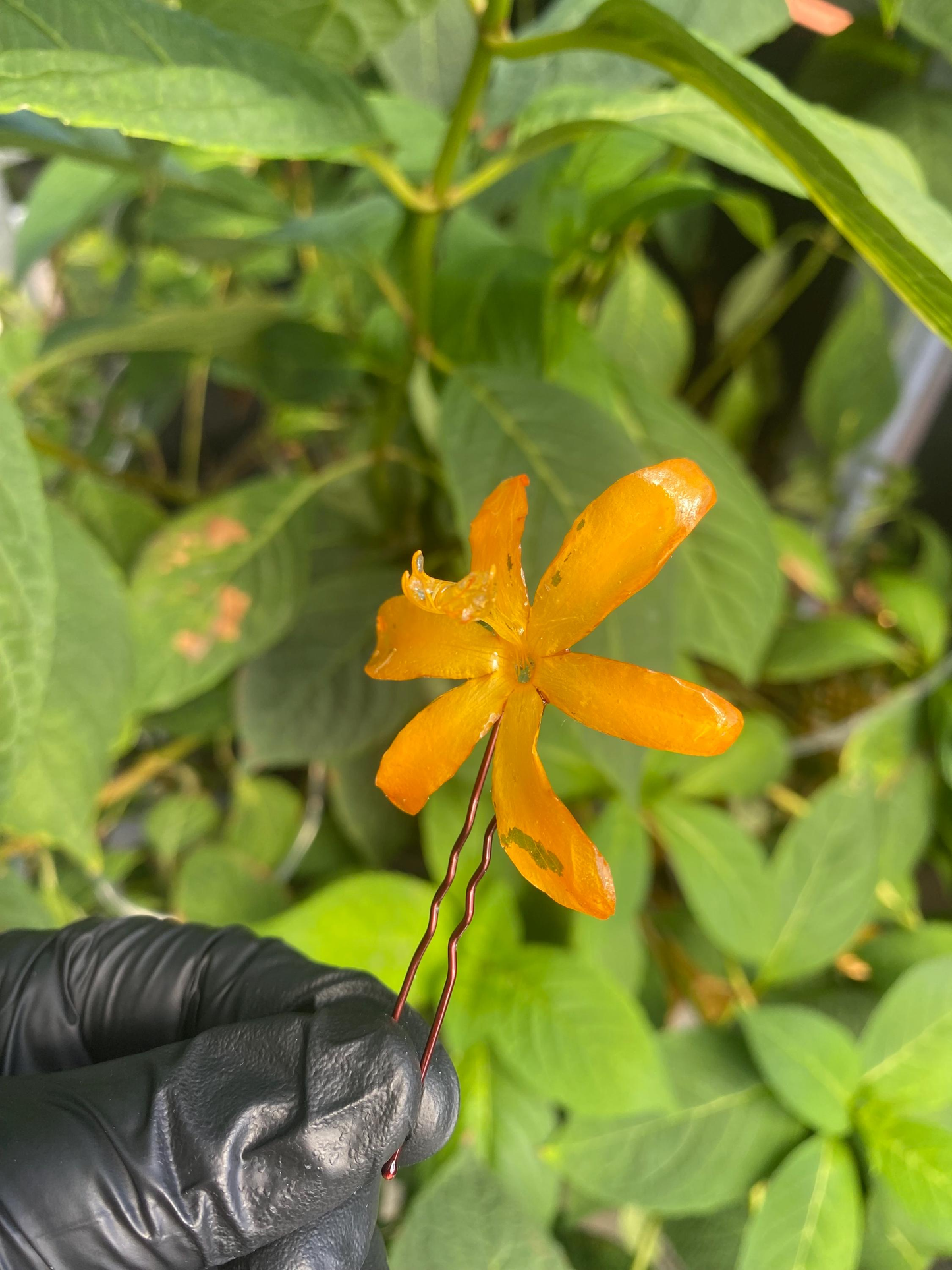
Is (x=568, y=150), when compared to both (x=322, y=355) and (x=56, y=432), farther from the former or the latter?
(x=56, y=432)

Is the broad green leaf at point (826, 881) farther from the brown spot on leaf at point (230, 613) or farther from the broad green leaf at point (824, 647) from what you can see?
the brown spot on leaf at point (230, 613)

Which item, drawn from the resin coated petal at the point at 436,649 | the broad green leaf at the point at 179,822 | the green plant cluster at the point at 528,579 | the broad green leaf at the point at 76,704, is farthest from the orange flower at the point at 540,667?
the broad green leaf at the point at 179,822

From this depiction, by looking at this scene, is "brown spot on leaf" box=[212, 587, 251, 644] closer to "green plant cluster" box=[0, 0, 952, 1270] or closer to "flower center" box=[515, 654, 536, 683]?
"green plant cluster" box=[0, 0, 952, 1270]

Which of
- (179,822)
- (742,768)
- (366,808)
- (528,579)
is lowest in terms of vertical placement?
(179,822)

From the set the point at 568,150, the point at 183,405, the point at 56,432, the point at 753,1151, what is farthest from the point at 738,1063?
the point at 183,405

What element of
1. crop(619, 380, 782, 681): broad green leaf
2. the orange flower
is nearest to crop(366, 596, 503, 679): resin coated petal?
the orange flower

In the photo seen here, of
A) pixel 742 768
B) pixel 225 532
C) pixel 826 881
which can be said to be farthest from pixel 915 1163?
pixel 225 532

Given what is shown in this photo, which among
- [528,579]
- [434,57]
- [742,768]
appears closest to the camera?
[528,579]

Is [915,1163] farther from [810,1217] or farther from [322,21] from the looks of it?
[322,21]
